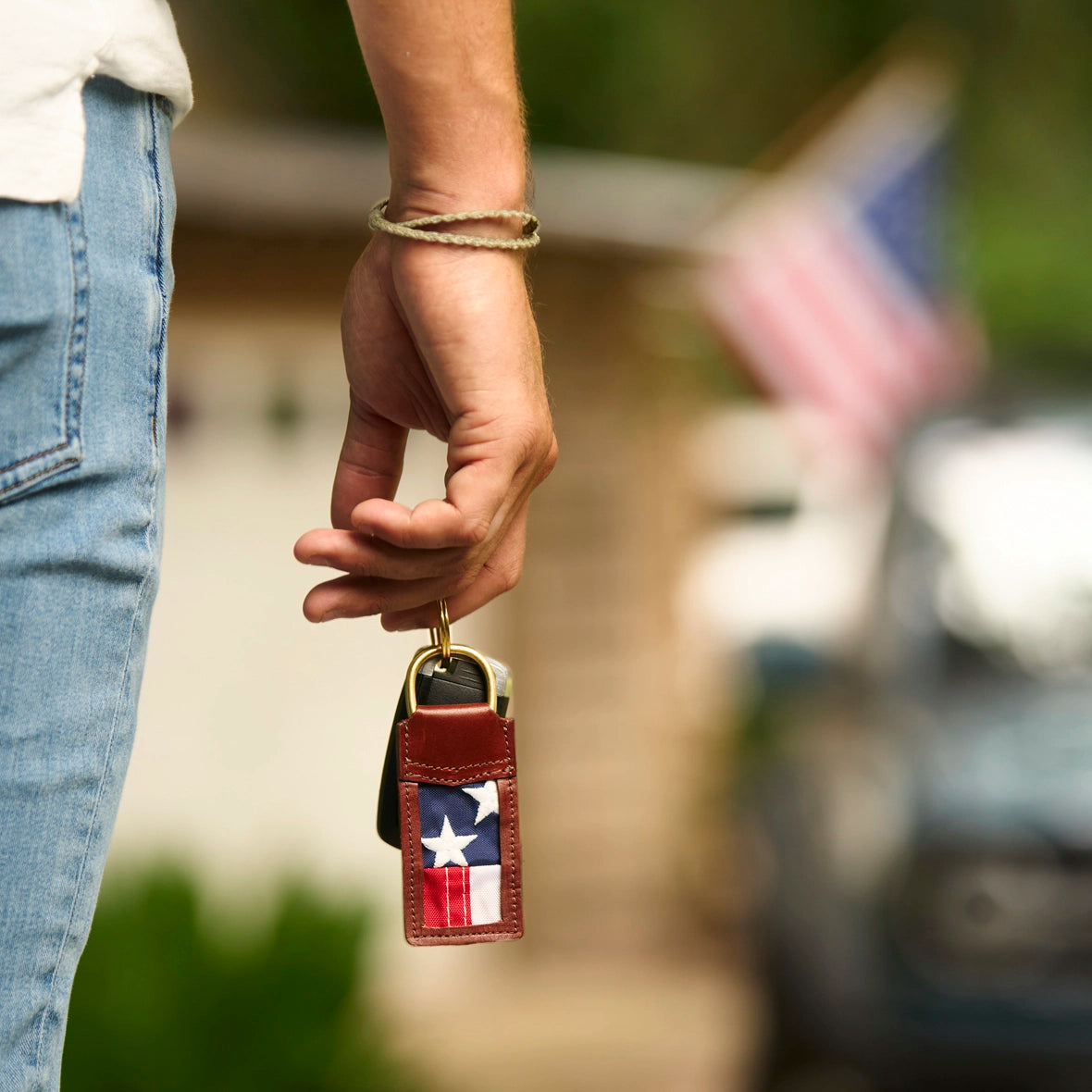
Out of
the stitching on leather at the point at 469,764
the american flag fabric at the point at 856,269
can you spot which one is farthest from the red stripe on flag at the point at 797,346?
the stitching on leather at the point at 469,764

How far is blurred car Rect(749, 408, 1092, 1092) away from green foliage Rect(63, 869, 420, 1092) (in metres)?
1.27

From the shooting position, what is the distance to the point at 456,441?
130 centimetres

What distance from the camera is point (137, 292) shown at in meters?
1.16

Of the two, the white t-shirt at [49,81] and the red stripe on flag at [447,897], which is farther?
the red stripe on flag at [447,897]

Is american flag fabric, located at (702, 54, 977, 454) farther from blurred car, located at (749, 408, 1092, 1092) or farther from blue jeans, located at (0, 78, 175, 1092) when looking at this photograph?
blue jeans, located at (0, 78, 175, 1092)

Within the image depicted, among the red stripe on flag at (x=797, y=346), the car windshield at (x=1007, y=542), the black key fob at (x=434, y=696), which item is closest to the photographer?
the black key fob at (x=434, y=696)

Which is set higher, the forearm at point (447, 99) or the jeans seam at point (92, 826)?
the forearm at point (447, 99)

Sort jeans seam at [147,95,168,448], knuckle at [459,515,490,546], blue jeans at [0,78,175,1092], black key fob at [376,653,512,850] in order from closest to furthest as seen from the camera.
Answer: blue jeans at [0,78,175,1092] → jeans seam at [147,95,168,448] → knuckle at [459,515,490,546] → black key fob at [376,653,512,850]

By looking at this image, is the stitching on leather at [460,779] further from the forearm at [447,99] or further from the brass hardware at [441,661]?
the forearm at [447,99]

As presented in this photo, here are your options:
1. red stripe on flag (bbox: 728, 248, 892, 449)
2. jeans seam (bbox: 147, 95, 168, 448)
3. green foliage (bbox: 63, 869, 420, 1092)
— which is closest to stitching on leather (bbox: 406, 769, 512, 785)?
jeans seam (bbox: 147, 95, 168, 448)

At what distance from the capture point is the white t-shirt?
110 centimetres

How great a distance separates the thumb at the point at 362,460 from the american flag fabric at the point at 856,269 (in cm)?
589

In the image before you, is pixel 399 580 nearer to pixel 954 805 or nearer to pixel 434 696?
pixel 434 696

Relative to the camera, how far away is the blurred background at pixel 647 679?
421 centimetres
